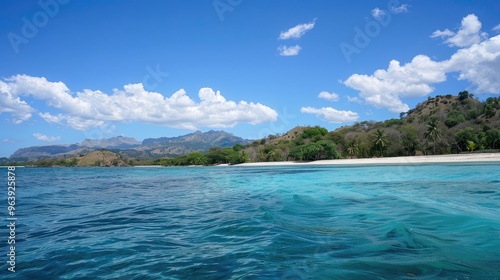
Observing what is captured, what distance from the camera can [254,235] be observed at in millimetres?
8312

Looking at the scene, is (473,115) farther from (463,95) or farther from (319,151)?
(319,151)

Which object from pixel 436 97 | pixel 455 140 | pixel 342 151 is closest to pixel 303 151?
pixel 342 151

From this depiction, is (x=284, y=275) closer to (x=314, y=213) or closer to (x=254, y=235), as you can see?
(x=254, y=235)

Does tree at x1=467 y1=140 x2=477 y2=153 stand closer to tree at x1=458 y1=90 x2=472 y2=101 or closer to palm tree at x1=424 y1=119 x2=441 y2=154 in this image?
palm tree at x1=424 y1=119 x2=441 y2=154

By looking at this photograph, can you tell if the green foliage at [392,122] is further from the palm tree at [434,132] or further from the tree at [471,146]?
the tree at [471,146]

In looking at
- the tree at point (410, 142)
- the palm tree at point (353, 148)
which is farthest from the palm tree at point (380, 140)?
the palm tree at point (353, 148)

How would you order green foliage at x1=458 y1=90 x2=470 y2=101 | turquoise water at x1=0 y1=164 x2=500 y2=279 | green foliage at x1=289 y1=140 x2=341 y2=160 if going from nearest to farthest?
1. turquoise water at x1=0 y1=164 x2=500 y2=279
2. green foliage at x1=289 y1=140 x2=341 y2=160
3. green foliage at x1=458 y1=90 x2=470 y2=101

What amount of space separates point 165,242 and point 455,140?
290 feet

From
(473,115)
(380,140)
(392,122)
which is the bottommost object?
(380,140)

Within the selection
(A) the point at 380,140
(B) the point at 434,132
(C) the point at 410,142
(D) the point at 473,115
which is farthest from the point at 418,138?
(D) the point at 473,115

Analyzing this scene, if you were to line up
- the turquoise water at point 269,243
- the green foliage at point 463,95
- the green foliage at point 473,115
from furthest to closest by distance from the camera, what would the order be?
the green foliage at point 463,95, the green foliage at point 473,115, the turquoise water at point 269,243

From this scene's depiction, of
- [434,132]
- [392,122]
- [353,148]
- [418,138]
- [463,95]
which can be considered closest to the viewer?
[434,132]

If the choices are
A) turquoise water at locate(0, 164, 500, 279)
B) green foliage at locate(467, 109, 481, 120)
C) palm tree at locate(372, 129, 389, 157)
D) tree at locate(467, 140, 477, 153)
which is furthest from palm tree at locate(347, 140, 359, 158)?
turquoise water at locate(0, 164, 500, 279)

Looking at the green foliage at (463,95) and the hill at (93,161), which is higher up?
the green foliage at (463,95)
